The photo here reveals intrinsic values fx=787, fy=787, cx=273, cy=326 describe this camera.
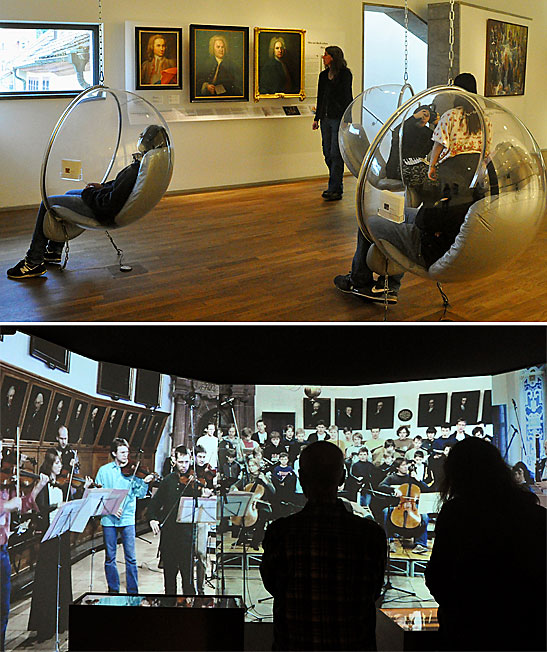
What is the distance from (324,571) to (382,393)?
45 centimetres

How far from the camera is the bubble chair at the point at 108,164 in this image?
4.80m

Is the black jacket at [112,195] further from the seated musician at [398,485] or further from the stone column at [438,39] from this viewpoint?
the stone column at [438,39]

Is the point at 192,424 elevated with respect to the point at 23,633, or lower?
elevated

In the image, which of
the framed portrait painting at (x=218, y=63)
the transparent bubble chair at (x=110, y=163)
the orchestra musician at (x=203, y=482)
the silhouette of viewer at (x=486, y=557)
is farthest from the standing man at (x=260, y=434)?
the framed portrait painting at (x=218, y=63)

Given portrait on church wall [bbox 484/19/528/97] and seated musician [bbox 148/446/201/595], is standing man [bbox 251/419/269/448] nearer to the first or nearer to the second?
seated musician [bbox 148/446/201/595]

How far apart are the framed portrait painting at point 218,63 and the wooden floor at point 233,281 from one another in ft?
8.58

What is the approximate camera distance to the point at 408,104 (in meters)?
2.90

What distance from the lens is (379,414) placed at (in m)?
1.93

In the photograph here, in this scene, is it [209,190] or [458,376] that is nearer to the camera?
[458,376]

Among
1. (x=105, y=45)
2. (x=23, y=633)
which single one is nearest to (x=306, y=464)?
(x=23, y=633)

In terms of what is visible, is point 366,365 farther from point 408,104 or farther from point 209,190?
point 209,190

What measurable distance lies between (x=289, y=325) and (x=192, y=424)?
0.35 metres

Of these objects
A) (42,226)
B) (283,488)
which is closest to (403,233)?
(283,488)

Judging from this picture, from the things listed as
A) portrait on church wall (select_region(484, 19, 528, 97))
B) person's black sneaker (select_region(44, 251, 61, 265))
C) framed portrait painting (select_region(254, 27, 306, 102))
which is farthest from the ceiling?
portrait on church wall (select_region(484, 19, 528, 97))
